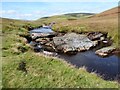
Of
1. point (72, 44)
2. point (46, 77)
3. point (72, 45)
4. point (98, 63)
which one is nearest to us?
point (46, 77)

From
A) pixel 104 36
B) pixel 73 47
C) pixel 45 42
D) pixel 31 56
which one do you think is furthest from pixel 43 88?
pixel 104 36

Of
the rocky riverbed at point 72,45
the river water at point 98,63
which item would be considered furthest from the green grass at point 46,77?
the rocky riverbed at point 72,45

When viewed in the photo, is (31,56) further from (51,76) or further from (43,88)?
(43,88)

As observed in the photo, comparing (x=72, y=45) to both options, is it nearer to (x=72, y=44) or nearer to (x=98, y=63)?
(x=72, y=44)

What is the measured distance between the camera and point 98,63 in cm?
2873

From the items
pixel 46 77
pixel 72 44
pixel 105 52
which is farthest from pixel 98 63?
pixel 46 77

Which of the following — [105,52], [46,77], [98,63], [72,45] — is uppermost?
[46,77]

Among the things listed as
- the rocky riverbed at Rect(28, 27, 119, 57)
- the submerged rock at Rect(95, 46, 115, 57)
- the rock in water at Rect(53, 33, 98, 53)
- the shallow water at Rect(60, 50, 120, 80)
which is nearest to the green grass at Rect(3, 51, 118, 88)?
the shallow water at Rect(60, 50, 120, 80)

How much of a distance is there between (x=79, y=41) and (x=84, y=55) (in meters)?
8.18

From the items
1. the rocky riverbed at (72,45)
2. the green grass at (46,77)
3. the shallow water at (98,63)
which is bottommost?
the shallow water at (98,63)

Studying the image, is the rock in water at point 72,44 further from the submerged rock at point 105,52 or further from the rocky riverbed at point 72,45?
the submerged rock at point 105,52

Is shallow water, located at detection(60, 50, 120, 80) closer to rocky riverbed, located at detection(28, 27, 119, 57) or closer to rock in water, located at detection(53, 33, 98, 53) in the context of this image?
rocky riverbed, located at detection(28, 27, 119, 57)

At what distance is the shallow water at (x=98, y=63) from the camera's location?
23769 millimetres

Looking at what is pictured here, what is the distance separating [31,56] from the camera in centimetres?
2070
